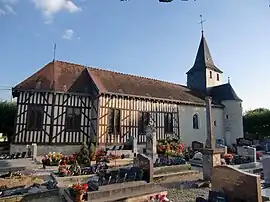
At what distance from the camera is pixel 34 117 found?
14266mm

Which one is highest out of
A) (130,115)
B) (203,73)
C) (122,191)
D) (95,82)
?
(203,73)

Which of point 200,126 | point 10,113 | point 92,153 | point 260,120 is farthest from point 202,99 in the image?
point 10,113

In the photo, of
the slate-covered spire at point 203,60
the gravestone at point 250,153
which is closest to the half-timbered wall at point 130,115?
the gravestone at point 250,153

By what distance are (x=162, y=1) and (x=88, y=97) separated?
13047mm

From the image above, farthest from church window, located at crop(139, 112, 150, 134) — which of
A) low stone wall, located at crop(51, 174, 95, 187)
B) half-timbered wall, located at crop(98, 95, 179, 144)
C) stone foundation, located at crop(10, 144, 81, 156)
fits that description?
low stone wall, located at crop(51, 174, 95, 187)

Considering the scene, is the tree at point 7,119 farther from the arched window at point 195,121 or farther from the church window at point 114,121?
the arched window at point 195,121

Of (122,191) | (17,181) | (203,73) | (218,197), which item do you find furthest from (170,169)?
(203,73)

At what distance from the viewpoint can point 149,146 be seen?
40.6ft

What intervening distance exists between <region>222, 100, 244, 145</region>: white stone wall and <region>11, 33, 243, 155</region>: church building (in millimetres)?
3923

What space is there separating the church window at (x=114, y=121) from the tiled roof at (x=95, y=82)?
5.22ft

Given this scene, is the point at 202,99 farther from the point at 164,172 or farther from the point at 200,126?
the point at 164,172

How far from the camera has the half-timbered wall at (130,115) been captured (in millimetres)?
15438

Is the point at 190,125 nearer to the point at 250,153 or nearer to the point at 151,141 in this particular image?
the point at 250,153

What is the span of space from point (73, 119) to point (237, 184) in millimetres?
12098
